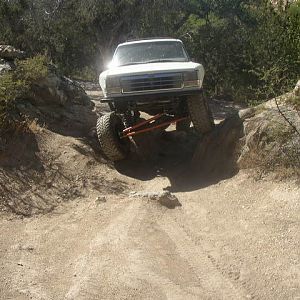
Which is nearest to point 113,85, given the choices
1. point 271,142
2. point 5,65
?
point 5,65

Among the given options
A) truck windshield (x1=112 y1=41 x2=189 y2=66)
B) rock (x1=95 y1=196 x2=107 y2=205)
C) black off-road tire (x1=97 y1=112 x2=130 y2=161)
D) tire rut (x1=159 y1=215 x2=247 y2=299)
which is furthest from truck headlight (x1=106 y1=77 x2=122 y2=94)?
tire rut (x1=159 y1=215 x2=247 y2=299)

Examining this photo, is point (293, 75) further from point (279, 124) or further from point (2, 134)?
point (2, 134)

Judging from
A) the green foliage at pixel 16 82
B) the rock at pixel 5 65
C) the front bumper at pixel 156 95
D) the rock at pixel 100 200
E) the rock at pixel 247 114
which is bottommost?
the rock at pixel 247 114

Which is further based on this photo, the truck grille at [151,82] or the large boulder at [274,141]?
the truck grille at [151,82]

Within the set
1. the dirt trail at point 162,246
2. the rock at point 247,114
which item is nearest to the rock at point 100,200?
the dirt trail at point 162,246

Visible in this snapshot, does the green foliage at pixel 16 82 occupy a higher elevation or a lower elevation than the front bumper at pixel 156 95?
higher

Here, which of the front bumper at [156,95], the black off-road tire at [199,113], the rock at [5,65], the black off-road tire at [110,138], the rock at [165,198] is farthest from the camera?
the rock at [5,65]

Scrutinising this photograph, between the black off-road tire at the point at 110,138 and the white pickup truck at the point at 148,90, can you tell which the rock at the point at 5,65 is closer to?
the white pickup truck at the point at 148,90

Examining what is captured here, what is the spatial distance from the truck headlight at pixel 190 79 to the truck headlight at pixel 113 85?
3.62 ft

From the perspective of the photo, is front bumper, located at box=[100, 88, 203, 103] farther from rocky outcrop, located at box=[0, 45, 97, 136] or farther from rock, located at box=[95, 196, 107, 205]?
rock, located at box=[95, 196, 107, 205]

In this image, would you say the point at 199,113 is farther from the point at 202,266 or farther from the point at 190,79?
the point at 202,266

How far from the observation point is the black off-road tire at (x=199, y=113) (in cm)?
792

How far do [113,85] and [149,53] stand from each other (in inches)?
57.2

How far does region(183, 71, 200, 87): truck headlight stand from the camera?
759 centimetres
